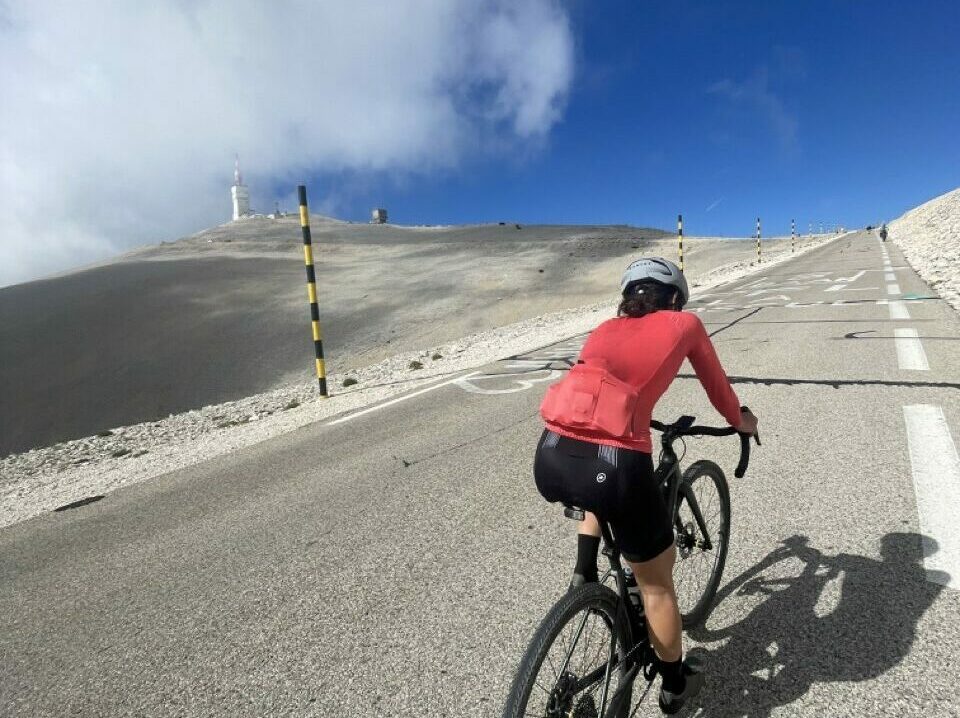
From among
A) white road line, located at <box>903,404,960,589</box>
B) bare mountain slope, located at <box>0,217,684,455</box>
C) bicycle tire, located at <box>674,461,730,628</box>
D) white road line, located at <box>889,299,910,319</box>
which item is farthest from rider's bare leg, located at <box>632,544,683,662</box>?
bare mountain slope, located at <box>0,217,684,455</box>

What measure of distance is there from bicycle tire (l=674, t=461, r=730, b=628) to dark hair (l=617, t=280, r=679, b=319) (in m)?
0.85

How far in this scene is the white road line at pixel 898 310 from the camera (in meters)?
10.3

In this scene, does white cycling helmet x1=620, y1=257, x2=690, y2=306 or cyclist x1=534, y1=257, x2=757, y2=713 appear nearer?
cyclist x1=534, y1=257, x2=757, y2=713

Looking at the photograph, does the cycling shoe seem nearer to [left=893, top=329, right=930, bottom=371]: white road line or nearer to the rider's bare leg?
the rider's bare leg

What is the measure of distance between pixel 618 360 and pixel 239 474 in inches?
179

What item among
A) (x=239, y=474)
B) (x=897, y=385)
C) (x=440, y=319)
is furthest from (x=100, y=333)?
(x=897, y=385)

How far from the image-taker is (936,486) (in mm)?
3732

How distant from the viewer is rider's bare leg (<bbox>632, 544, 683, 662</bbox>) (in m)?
1.98

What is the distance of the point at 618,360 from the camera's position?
198cm

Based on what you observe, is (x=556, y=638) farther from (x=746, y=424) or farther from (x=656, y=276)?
(x=656, y=276)

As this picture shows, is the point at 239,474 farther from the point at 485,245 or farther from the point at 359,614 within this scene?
the point at 485,245

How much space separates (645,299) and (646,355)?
0.86ft

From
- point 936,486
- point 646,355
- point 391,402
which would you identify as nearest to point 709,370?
point 646,355

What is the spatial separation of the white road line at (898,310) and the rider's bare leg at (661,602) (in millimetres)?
Answer: 10623
